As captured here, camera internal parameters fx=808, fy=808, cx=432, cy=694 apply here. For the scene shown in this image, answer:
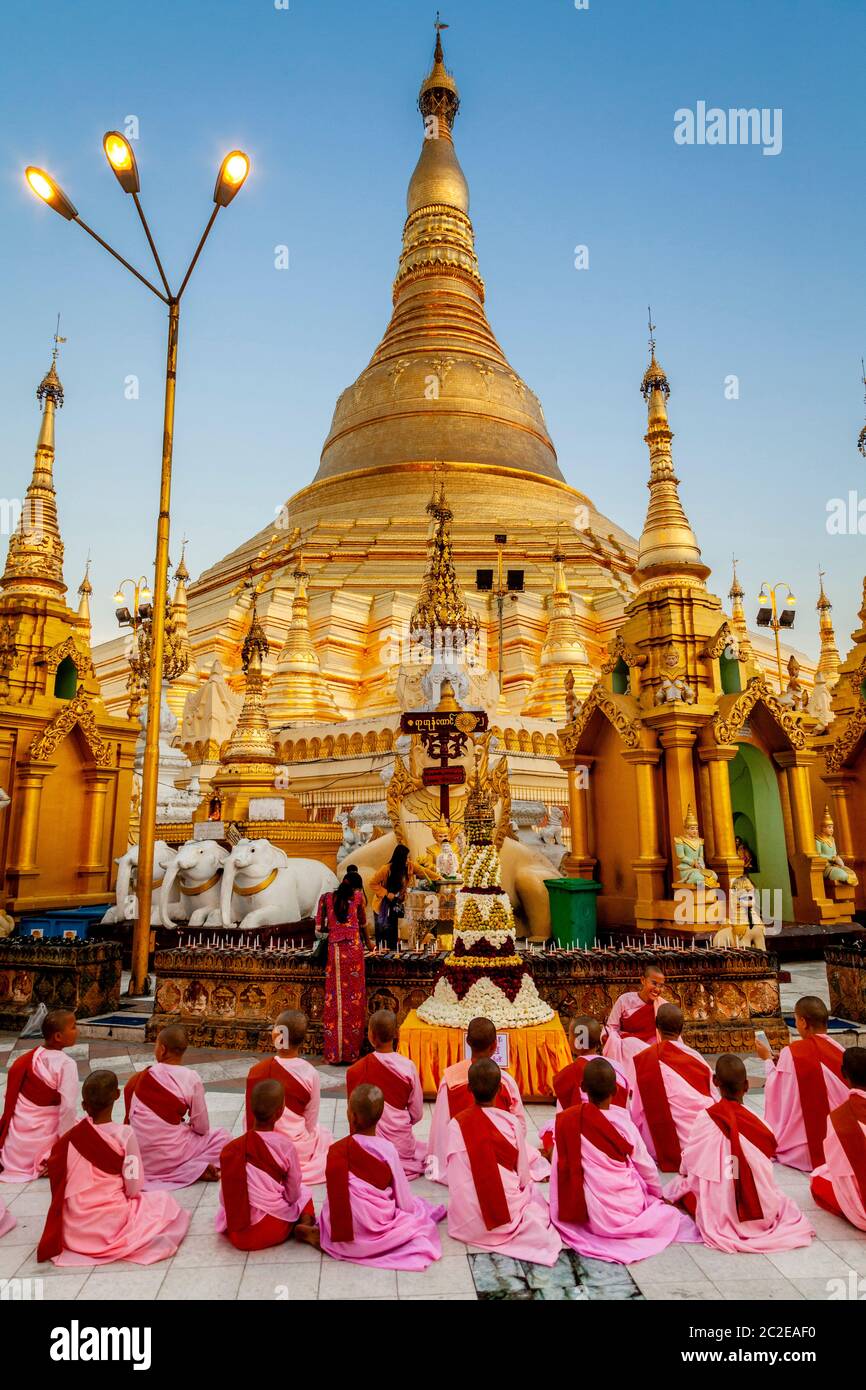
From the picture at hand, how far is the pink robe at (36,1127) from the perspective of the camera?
4.11m

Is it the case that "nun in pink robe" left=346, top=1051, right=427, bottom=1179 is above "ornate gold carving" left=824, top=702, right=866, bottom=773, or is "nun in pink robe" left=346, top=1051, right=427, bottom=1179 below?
below

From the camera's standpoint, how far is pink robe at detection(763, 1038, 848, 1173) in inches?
167

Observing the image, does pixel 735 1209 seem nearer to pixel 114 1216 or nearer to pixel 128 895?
pixel 114 1216

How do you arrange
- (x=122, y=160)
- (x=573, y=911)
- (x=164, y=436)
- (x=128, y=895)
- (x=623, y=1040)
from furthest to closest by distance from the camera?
(x=128, y=895) → (x=573, y=911) → (x=164, y=436) → (x=122, y=160) → (x=623, y=1040)

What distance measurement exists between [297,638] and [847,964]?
19619mm

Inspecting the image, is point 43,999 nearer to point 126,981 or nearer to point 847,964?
point 126,981

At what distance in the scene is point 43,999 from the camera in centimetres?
708

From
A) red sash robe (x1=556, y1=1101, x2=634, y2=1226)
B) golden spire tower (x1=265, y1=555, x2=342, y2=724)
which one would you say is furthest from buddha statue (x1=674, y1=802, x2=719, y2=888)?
golden spire tower (x1=265, y1=555, x2=342, y2=724)

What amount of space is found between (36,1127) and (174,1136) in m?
0.72

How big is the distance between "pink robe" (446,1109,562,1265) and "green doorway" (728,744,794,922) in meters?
7.92

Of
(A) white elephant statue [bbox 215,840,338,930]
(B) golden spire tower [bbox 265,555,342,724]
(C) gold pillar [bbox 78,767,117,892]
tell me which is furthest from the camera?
(B) golden spire tower [bbox 265,555,342,724]

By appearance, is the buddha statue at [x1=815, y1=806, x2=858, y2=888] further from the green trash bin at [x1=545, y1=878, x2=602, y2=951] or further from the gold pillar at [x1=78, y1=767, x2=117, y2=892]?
the gold pillar at [x1=78, y1=767, x2=117, y2=892]

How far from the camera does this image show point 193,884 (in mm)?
9945

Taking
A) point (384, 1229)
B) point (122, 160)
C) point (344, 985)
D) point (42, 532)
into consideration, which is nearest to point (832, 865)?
point (344, 985)
